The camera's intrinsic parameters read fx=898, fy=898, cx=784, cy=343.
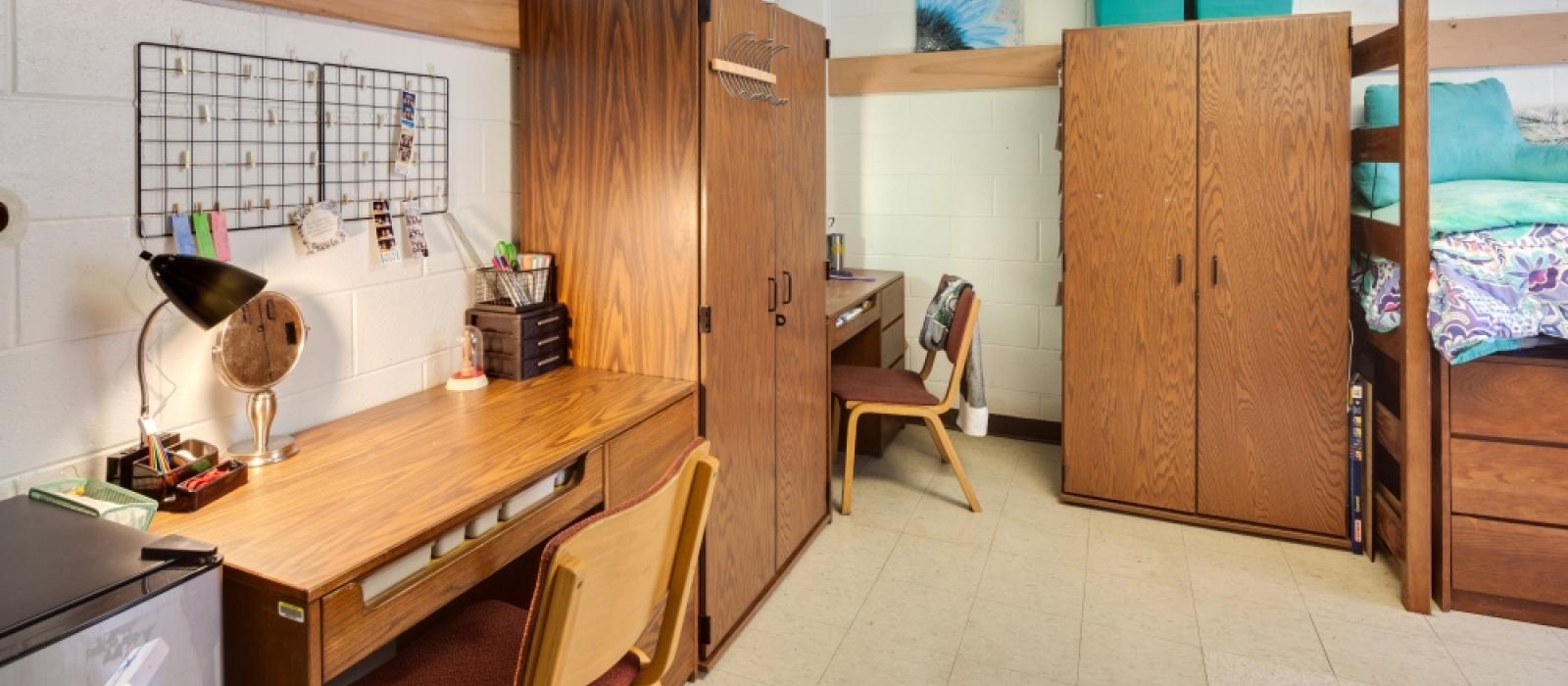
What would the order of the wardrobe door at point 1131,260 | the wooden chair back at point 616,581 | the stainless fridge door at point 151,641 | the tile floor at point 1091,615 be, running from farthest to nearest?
1. the wardrobe door at point 1131,260
2. the tile floor at point 1091,615
3. the wooden chair back at point 616,581
4. the stainless fridge door at point 151,641

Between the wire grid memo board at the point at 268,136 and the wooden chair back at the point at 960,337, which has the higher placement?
the wire grid memo board at the point at 268,136

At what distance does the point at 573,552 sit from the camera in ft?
3.67

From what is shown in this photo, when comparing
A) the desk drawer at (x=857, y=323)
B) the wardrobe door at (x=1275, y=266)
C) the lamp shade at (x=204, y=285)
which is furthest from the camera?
the desk drawer at (x=857, y=323)

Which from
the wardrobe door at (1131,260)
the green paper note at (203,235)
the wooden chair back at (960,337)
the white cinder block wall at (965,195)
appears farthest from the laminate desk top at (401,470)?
the white cinder block wall at (965,195)

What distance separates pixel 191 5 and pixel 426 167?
0.58 m

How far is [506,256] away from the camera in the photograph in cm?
220

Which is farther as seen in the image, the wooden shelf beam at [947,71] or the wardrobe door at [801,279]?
the wooden shelf beam at [947,71]

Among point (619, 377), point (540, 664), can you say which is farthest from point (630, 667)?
point (619, 377)

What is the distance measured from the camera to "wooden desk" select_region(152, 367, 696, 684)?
1.14 meters

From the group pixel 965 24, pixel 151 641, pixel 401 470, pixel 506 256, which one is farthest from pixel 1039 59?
pixel 151 641

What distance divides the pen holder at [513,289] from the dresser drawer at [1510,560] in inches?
103

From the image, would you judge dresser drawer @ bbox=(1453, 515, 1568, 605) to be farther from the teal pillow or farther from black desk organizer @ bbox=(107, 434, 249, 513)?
black desk organizer @ bbox=(107, 434, 249, 513)

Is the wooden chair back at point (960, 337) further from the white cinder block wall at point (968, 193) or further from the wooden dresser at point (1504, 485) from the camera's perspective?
the wooden dresser at point (1504, 485)

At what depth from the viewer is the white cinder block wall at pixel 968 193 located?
4.02 m
